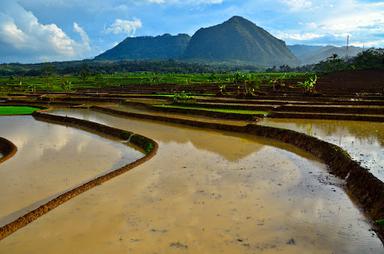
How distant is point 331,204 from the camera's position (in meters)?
9.63

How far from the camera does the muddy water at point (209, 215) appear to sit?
7.48 metres

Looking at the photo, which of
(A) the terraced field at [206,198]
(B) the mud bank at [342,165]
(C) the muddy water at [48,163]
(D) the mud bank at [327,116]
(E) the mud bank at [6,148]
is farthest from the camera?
(D) the mud bank at [327,116]

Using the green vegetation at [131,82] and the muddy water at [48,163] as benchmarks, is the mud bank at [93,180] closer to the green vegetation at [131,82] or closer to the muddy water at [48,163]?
the muddy water at [48,163]

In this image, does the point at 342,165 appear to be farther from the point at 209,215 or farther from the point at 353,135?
the point at 209,215

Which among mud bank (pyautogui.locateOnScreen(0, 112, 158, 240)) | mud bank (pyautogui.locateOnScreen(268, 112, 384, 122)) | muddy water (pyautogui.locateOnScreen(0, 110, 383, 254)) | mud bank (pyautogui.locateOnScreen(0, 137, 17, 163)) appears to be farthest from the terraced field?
mud bank (pyautogui.locateOnScreen(268, 112, 384, 122))

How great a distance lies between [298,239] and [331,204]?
2.47m

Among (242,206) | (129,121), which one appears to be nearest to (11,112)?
(129,121)

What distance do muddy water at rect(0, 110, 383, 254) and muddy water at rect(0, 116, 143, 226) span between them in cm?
149

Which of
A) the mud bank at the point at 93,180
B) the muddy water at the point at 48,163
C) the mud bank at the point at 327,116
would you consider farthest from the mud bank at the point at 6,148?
the mud bank at the point at 327,116

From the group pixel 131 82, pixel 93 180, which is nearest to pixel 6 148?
pixel 93 180

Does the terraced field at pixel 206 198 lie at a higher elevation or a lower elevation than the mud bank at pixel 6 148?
higher

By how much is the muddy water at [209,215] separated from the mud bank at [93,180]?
231 millimetres

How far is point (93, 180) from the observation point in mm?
11609

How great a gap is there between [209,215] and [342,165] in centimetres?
582
